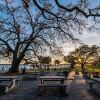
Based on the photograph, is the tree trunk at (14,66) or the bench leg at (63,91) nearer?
the bench leg at (63,91)

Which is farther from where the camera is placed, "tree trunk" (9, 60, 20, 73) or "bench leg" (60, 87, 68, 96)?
"tree trunk" (9, 60, 20, 73)

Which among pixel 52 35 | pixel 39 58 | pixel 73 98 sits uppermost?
pixel 52 35

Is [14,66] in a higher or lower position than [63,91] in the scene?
higher

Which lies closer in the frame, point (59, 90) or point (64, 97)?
point (64, 97)

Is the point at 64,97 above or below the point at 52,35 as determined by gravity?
below

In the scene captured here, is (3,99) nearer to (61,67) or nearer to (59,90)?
(59,90)

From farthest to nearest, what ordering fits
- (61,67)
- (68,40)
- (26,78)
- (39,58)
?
(61,67) → (39,58) → (68,40) → (26,78)

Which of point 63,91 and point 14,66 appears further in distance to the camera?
point 14,66

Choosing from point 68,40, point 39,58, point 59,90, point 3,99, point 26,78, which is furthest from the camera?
point 39,58

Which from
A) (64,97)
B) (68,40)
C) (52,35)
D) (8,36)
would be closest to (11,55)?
(8,36)

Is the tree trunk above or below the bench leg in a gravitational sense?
above

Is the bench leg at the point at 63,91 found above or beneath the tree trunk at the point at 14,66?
beneath

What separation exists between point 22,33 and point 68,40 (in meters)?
7.51

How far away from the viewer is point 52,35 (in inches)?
1297
